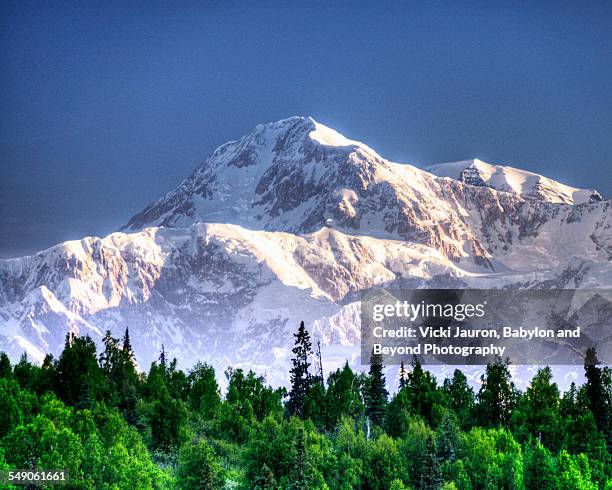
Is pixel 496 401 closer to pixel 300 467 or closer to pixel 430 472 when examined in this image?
pixel 430 472

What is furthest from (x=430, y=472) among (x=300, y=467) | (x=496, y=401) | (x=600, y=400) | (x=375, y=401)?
(x=600, y=400)

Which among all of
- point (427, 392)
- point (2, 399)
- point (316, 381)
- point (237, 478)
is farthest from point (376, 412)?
point (2, 399)

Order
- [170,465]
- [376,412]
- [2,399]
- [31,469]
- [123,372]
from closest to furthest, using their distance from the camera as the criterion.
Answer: [31,469] → [2,399] → [170,465] → [376,412] → [123,372]

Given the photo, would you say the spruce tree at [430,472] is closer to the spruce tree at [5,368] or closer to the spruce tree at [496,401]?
the spruce tree at [496,401]

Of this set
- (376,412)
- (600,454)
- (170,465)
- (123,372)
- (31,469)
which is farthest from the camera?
(123,372)

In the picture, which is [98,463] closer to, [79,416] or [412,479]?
[79,416]

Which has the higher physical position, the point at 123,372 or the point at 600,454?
the point at 123,372

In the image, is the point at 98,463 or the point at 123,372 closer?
the point at 98,463

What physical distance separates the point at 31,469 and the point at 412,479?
41179mm

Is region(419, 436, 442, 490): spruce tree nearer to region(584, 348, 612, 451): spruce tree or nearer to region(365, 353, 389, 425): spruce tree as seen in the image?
region(365, 353, 389, 425): spruce tree

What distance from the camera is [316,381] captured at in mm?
172250

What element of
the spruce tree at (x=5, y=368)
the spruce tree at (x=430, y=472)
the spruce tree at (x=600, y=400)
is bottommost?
the spruce tree at (x=430, y=472)

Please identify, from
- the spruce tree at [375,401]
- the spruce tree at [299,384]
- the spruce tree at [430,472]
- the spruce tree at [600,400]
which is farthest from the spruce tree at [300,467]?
the spruce tree at [600,400]

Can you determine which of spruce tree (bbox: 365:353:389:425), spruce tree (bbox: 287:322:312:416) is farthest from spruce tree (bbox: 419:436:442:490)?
spruce tree (bbox: 287:322:312:416)
